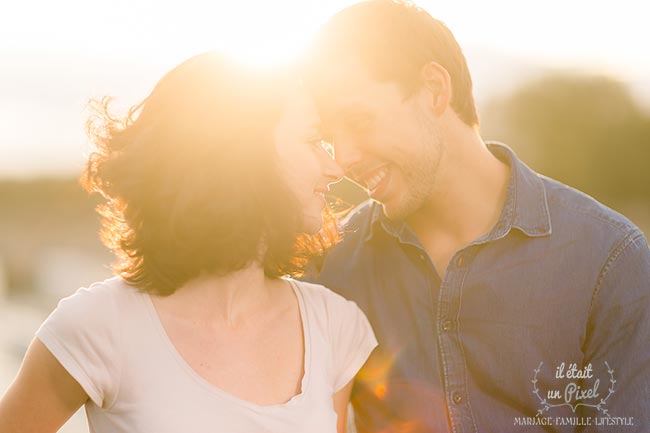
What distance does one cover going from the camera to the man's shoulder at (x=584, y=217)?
367 cm

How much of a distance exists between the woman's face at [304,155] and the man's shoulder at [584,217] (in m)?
1.01

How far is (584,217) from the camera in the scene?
3738 millimetres

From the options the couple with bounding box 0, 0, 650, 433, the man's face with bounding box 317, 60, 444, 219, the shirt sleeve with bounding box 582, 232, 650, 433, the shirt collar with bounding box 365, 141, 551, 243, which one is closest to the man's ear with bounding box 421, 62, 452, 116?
the couple with bounding box 0, 0, 650, 433

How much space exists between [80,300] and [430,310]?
1.44 m

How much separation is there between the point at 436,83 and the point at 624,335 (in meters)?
1.36

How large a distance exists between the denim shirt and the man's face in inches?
16.3

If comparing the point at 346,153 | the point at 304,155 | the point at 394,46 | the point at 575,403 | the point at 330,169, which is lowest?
the point at 575,403

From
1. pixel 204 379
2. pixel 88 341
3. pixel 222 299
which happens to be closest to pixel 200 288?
pixel 222 299

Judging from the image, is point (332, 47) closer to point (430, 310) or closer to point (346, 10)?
point (346, 10)

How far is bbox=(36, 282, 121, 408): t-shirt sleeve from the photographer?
2852 mm

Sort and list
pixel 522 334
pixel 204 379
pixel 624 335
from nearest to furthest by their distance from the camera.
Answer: pixel 204 379 → pixel 624 335 → pixel 522 334

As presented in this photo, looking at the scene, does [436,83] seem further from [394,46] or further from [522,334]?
[522,334]

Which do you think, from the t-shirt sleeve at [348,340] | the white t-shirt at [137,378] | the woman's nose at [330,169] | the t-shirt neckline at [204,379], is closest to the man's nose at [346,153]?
the woman's nose at [330,169]

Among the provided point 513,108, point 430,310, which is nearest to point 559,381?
point 430,310
